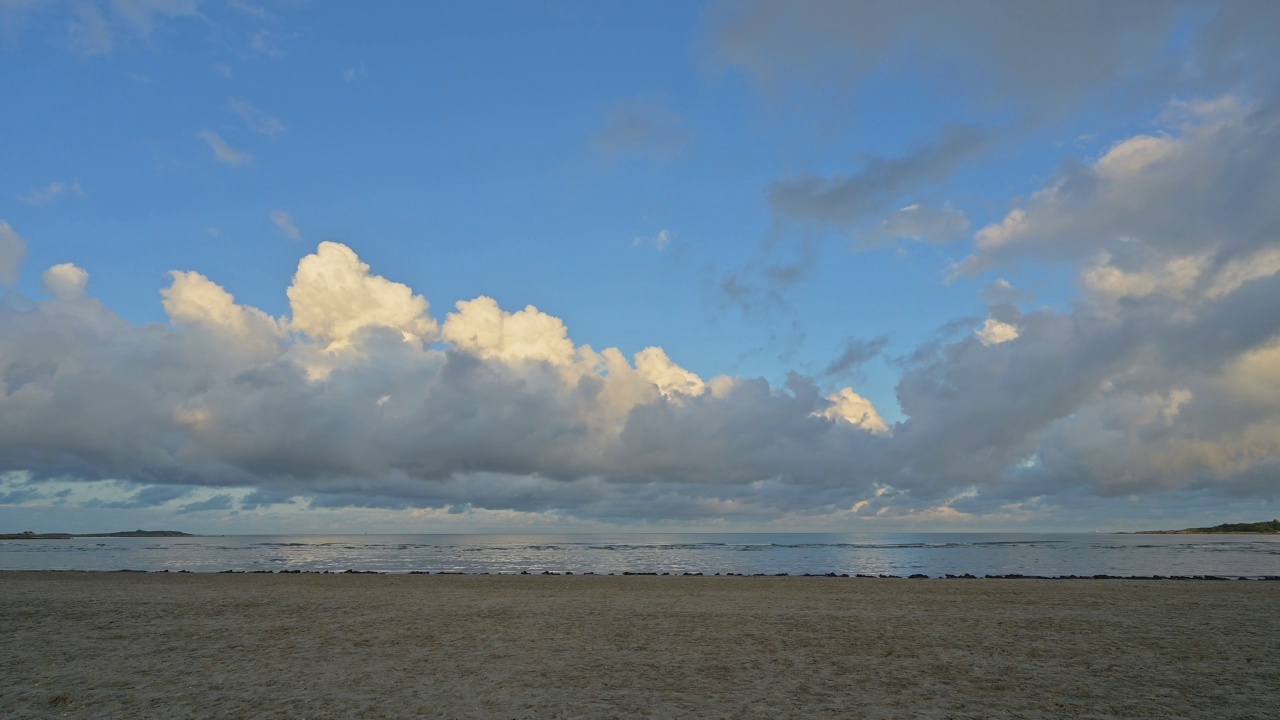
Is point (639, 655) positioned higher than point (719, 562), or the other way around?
point (639, 655)

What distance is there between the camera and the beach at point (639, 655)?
12.1 metres

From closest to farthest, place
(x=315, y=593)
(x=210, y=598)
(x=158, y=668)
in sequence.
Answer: (x=158, y=668), (x=210, y=598), (x=315, y=593)

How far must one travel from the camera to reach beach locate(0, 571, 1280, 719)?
1206 cm

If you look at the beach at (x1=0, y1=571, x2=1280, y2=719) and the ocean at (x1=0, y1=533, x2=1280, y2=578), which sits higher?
the beach at (x1=0, y1=571, x2=1280, y2=719)

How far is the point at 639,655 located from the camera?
16.6 m

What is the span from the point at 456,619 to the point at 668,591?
13016mm

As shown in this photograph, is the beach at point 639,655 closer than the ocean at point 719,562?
Yes

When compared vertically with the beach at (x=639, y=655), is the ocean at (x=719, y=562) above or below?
below

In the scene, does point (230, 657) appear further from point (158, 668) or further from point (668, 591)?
point (668, 591)

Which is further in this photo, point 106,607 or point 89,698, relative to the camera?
point 106,607

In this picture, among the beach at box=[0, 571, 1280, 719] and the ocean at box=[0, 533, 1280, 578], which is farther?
the ocean at box=[0, 533, 1280, 578]

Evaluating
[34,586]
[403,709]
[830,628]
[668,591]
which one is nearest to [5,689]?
[403,709]

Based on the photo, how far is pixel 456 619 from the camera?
2312 centimetres

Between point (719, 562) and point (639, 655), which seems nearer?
point (639, 655)
